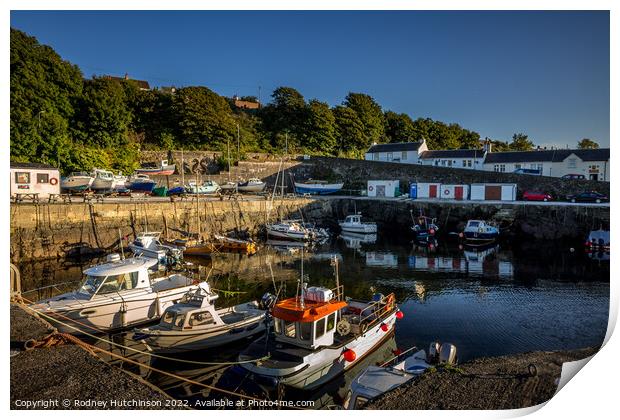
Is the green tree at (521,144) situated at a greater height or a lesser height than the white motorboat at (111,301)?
greater

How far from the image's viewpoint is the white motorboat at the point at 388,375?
5258 millimetres

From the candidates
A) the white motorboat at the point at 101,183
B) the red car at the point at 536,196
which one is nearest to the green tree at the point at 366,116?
the red car at the point at 536,196

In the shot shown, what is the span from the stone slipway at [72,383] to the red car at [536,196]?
25.6 meters

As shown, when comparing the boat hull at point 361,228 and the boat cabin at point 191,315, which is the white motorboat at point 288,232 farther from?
the boat cabin at point 191,315

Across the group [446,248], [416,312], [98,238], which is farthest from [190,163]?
[416,312]

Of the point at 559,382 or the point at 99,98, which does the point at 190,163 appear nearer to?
the point at 99,98

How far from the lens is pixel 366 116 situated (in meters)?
41.8

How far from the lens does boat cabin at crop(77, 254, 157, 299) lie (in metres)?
Answer: 8.73

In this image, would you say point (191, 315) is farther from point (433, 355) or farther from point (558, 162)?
point (558, 162)

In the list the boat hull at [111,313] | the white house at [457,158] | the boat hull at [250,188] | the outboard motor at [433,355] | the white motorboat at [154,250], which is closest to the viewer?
the outboard motor at [433,355]

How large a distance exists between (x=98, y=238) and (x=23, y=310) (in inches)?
477

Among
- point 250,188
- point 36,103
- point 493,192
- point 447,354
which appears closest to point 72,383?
point 447,354

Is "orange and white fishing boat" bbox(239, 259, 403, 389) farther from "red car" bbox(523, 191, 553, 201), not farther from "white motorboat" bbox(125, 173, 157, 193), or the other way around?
"red car" bbox(523, 191, 553, 201)

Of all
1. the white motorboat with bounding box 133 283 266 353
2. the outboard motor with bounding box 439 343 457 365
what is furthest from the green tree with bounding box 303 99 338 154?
the outboard motor with bounding box 439 343 457 365
